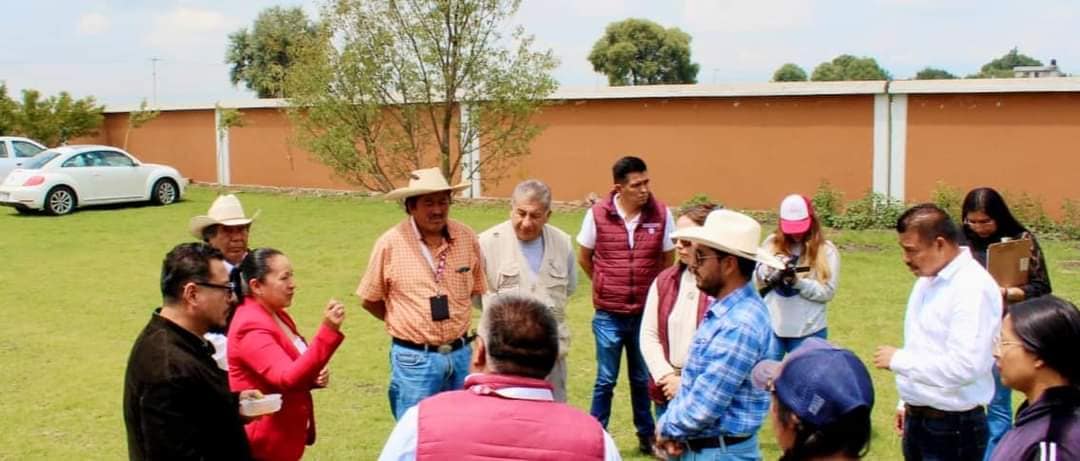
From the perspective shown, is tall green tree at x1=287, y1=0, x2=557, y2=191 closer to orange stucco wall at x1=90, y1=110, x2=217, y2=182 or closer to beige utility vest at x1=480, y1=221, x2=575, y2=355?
beige utility vest at x1=480, y1=221, x2=575, y2=355

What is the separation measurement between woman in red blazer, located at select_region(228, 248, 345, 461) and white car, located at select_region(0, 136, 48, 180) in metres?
22.5

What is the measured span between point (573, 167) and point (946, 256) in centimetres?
1770

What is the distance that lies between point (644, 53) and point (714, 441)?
2353 inches

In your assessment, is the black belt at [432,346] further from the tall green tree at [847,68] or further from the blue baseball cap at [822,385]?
the tall green tree at [847,68]

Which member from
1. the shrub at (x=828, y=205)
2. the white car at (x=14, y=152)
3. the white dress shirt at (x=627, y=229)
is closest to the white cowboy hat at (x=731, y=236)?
the white dress shirt at (x=627, y=229)

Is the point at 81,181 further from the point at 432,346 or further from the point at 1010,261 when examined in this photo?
the point at 1010,261

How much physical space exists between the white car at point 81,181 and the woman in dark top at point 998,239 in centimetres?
1964

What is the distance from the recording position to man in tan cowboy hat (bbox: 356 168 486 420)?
17.6ft

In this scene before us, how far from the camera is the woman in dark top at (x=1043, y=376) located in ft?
9.79

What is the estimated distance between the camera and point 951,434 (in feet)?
14.4

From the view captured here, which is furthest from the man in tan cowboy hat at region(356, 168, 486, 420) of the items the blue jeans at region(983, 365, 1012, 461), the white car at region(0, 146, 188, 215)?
the white car at region(0, 146, 188, 215)

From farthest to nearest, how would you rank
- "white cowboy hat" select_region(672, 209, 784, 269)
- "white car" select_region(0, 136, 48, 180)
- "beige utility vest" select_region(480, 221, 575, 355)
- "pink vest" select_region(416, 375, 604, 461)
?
"white car" select_region(0, 136, 48, 180) < "beige utility vest" select_region(480, 221, 575, 355) < "white cowboy hat" select_region(672, 209, 784, 269) < "pink vest" select_region(416, 375, 604, 461)

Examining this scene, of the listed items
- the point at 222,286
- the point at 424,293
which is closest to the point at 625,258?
the point at 424,293

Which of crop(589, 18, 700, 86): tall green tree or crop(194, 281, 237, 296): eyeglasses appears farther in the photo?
crop(589, 18, 700, 86): tall green tree
